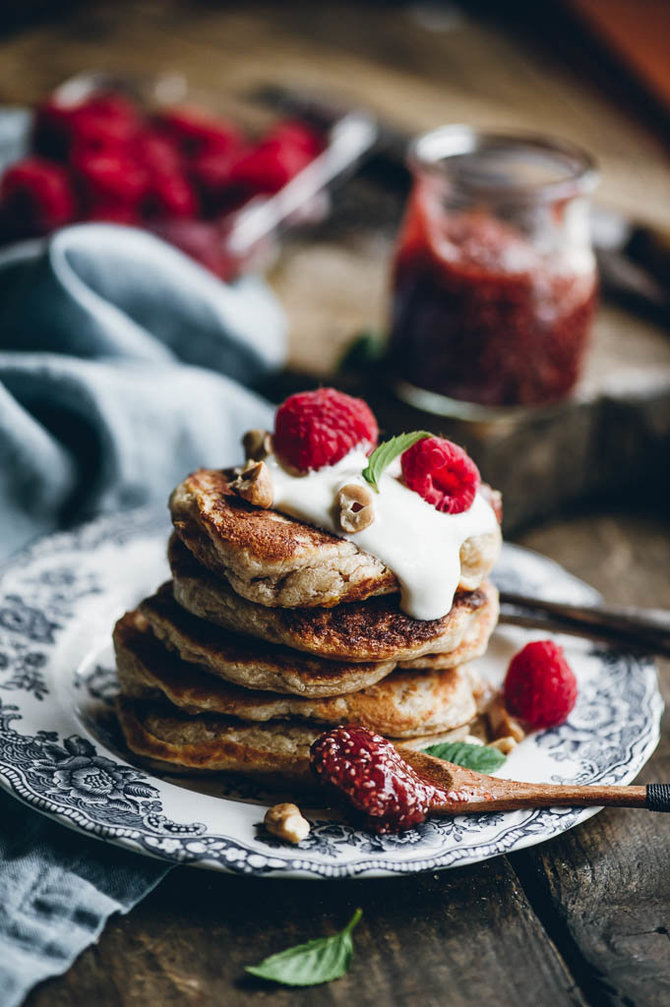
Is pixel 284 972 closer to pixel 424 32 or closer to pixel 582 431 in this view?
pixel 582 431

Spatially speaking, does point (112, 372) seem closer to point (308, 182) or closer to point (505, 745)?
point (308, 182)

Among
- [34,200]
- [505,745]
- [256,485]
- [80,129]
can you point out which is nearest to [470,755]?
[505,745]

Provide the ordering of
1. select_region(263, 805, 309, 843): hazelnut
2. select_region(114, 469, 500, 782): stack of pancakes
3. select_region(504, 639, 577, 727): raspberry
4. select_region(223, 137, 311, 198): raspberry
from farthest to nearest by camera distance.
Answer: select_region(223, 137, 311, 198): raspberry < select_region(504, 639, 577, 727): raspberry < select_region(114, 469, 500, 782): stack of pancakes < select_region(263, 805, 309, 843): hazelnut

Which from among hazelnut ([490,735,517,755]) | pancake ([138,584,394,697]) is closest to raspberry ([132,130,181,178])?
pancake ([138,584,394,697])

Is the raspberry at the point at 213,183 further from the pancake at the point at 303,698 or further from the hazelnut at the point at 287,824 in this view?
the hazelnut at the point at 287,824

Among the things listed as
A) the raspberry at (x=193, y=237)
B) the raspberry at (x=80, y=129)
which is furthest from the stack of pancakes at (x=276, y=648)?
the raspberry at (x=80, y=129)

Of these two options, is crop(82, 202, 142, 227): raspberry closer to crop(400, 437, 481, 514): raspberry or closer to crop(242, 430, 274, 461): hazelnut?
crop(242, 430, 274, 461): hazelnut
